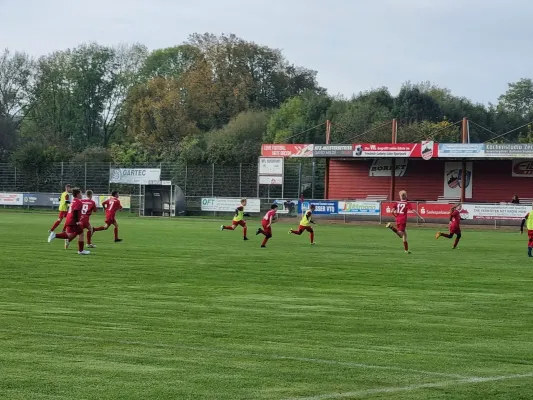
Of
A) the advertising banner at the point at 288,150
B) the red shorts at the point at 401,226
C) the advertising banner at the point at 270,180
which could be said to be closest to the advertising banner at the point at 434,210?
the advertising banner at the point at 288,150

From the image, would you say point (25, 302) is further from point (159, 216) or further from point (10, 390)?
point (159, 216)

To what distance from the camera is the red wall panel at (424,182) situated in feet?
206

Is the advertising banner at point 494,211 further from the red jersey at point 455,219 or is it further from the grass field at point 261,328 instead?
the grass field at point 261,328

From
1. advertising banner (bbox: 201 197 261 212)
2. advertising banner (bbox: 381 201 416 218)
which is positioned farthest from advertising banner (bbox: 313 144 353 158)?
advertising banner (bbox: 381 201 416 218)

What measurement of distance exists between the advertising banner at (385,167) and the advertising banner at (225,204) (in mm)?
8972

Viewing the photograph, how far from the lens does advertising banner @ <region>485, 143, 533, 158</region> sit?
5753 centimetres

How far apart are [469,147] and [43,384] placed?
5166 centimetres

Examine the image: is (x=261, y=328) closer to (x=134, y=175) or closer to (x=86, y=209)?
(x=86, y=209)

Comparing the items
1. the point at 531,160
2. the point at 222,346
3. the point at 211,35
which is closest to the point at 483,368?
the point at 222,346

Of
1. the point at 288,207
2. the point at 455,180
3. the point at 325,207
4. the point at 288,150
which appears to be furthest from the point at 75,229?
the point at 455,180

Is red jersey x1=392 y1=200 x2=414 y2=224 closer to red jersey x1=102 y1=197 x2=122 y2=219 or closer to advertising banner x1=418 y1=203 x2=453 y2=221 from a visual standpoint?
red jersey x1=102 y1=197 x2=122 y2=219

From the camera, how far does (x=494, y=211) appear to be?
54281 millimetres

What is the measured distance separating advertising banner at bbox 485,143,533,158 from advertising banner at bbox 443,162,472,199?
224 inches

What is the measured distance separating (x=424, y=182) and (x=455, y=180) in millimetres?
2266
